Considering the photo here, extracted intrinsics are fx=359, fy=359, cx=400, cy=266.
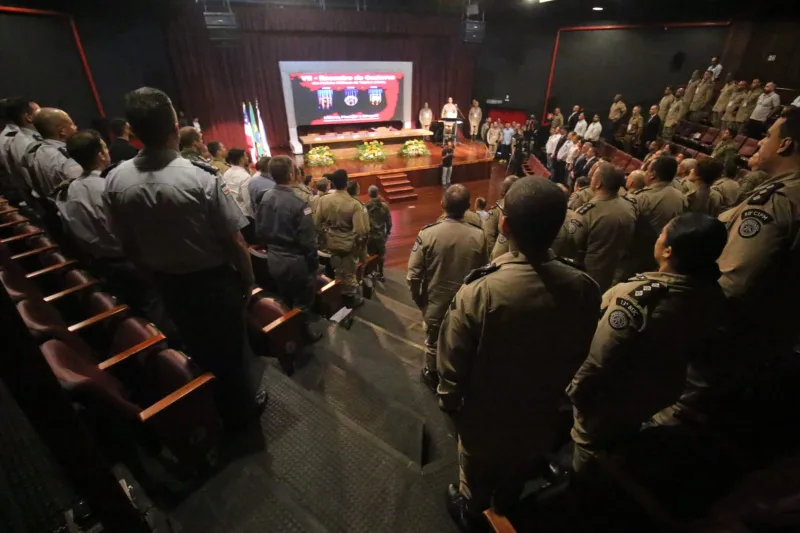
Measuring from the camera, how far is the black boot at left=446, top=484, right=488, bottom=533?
144 cm

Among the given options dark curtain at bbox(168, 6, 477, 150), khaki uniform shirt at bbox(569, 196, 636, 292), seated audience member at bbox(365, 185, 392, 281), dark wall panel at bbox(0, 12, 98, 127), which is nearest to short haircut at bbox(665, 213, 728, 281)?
khaki uniform shirt at bbox(569, 196, 636, 292)

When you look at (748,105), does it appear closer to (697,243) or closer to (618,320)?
(697,243)

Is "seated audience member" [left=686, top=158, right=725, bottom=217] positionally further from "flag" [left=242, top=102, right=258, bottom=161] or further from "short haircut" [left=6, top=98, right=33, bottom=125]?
"flag" [left=242, top=102, right=258, bottom=161]

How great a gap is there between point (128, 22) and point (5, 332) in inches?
386

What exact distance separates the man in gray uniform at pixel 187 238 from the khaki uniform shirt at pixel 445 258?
3.23 feet

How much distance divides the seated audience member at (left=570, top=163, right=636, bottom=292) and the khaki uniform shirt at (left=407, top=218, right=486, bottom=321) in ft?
3.10

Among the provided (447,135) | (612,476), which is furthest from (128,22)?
(612,476)

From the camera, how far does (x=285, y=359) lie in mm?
2195

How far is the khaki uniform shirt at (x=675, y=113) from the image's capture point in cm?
852

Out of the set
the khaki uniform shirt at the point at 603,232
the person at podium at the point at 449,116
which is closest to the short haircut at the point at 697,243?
the khaki uniform shirt at the point at 603,232

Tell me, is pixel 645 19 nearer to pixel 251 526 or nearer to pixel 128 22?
pixel 128 22

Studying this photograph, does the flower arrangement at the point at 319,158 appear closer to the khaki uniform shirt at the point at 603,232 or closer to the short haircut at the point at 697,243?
the khaki uniform shirt at the point at 603,232

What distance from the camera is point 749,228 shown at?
172 cm

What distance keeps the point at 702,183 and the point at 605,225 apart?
1120 millimetres
